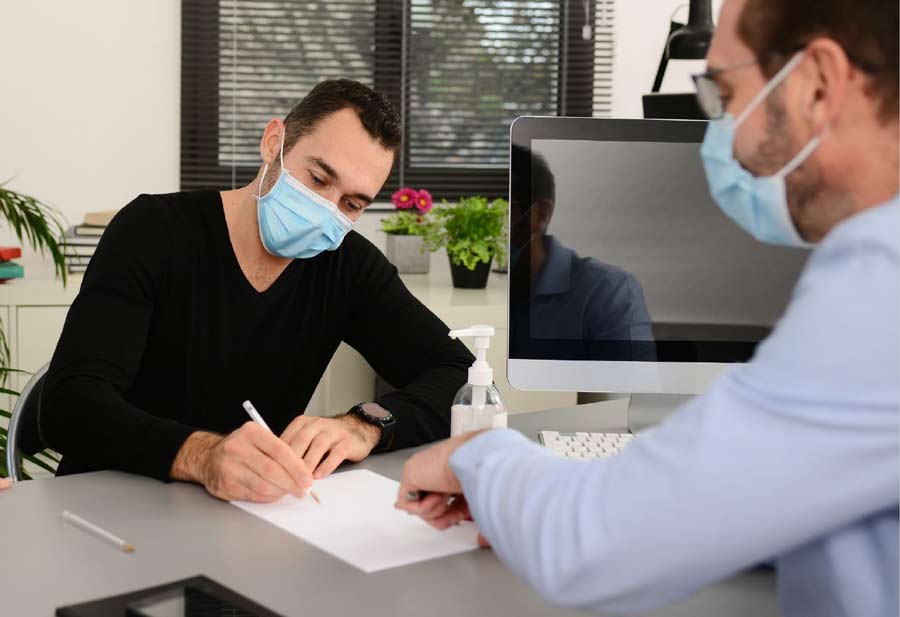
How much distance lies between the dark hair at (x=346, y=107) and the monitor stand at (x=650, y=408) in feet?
2.00

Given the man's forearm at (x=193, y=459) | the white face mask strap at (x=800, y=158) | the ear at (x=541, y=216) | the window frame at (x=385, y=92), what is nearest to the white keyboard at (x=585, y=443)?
the ear at (x=541, y=216)

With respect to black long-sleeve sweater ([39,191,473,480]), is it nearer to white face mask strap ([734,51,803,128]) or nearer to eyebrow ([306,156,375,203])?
eyebrow ([306,156,375,203])

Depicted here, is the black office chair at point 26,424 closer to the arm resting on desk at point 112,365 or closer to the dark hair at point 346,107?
the arm resting on desk at point 112,365

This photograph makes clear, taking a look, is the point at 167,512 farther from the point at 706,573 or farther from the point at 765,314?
the point at 765,314

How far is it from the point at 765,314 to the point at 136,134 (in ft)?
7.23

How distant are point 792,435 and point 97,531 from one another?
0.76 meters

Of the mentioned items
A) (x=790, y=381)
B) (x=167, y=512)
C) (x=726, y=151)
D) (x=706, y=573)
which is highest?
(x=726, y=151)

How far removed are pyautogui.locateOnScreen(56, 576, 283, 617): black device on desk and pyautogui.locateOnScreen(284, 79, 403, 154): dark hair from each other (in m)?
1.02

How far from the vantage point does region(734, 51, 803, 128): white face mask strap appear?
0.73 m

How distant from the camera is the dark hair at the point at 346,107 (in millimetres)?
1778

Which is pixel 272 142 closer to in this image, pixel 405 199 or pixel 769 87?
pixel 769 87

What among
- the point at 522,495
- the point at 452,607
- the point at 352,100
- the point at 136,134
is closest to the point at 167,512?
the point at 452,607

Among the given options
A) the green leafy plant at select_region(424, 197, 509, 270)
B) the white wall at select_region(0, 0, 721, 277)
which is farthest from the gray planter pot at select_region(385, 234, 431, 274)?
the white wall at select_region(0, 0, 721, 277)

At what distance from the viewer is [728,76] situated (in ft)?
2.64
